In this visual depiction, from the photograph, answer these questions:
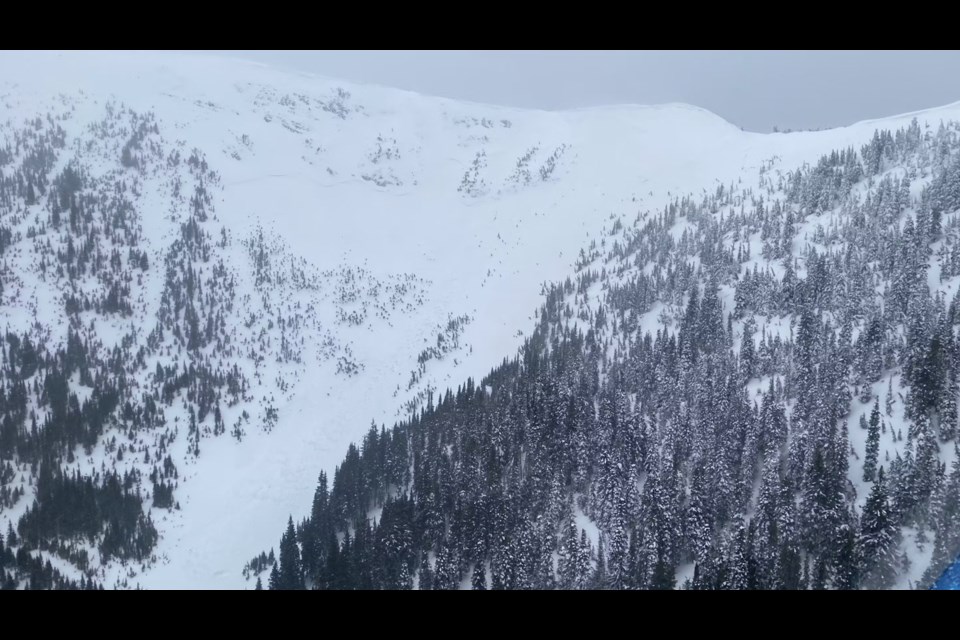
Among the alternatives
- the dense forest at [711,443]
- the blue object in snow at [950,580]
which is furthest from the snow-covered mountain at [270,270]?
the blue object in snow at [950,580]

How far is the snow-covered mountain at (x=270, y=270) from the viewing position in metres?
73.8

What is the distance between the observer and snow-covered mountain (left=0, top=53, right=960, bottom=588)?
73.8m

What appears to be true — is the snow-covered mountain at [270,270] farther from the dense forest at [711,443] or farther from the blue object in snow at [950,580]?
the blue object in snow at [950,580]

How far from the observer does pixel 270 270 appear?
111 meters

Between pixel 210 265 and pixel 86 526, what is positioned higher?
pixel 210 265

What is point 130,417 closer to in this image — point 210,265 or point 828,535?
point 210,265

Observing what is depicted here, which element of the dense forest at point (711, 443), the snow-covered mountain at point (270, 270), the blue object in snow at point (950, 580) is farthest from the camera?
the snow-covered mountain at point (270, 270)

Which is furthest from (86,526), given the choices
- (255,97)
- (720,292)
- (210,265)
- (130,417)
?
(255,97)

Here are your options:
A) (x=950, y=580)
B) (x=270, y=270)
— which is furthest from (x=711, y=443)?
(x=270, y=270)

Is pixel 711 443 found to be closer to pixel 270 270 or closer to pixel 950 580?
pixel 950 580

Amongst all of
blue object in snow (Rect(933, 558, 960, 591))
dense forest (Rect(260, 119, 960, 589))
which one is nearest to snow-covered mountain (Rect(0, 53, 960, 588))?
dense forest (Rect(260, 119, 960, 589))

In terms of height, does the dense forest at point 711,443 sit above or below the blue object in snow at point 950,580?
below

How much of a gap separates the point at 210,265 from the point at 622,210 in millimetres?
81160

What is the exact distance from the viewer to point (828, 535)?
51.1 metres
